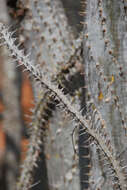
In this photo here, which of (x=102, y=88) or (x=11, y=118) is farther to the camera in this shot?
(x=11, y=118)

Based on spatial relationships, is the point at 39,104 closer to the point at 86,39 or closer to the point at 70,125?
the point at 70,125

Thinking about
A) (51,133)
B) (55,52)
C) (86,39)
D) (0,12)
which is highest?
(0,12)

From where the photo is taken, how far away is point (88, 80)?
1043 millimetres

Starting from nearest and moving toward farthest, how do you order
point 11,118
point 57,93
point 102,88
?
point 57,93
point 102,88
point 11,118

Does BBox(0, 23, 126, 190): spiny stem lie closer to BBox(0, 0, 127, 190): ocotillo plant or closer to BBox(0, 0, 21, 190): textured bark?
BBox(0, 0, 127, 190): ocotillo plant

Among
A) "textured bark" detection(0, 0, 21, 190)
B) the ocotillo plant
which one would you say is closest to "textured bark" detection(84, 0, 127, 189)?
the ocotillo plant

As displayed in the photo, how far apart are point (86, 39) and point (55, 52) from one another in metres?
0.34

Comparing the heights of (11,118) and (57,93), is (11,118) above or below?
above

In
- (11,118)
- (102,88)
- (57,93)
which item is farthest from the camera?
(11,118)

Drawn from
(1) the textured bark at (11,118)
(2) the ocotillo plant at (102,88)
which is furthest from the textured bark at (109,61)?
(1) the textured bark at (11,118)

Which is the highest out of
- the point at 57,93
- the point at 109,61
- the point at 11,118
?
the point at 11,118

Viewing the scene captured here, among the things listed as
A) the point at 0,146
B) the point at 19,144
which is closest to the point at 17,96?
the point at 19,144

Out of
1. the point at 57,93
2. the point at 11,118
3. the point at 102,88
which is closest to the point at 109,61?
the point at 102,88

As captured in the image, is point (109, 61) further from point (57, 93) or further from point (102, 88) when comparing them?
point (57, 93)
